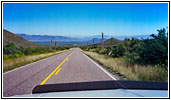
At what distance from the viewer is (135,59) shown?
15.8 m

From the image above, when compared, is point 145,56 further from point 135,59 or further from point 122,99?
point 122,99

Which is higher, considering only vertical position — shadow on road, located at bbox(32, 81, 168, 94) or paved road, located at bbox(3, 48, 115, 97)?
shadow on road, located at bbox(32, 81, 168, 94)

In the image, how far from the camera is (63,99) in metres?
4.09

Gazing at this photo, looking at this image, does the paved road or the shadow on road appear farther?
the paved road

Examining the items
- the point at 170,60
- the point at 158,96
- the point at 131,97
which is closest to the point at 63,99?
Result: the point at 131,97

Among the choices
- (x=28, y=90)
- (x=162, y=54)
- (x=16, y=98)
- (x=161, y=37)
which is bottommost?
(x=28, y=90)

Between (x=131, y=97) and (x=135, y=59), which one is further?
(x=135, y=59)

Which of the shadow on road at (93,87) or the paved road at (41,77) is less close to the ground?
the shadow on road at (93,87)

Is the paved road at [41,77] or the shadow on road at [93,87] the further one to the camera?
the paved road at [41,77]

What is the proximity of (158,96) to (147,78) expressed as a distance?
17.7ft

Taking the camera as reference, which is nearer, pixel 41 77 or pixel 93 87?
pixel 93 87

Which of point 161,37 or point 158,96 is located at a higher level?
point 161,37

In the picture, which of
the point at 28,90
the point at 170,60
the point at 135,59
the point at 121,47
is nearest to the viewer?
the point at 28,90

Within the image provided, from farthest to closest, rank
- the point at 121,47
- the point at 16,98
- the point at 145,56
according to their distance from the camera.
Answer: the point at 121,47 → the point at 145,56 → the point at 16,98
